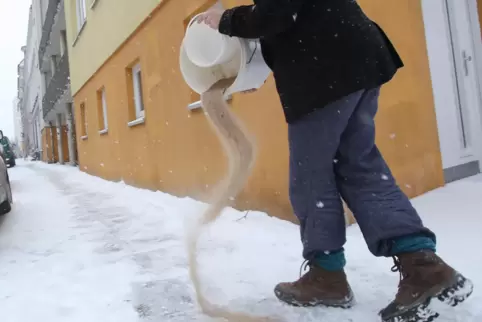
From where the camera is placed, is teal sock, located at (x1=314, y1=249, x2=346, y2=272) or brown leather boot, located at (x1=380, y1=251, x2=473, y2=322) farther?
teal sock, located at (x1=314, y1=249, x2=346, y2=272)

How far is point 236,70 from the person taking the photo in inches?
83.7

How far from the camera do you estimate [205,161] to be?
5.10 m

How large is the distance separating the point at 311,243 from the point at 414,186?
7.00 ft

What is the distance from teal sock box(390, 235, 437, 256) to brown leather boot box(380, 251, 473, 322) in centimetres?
2

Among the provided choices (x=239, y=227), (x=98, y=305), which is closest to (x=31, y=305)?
(x=98, y=305)

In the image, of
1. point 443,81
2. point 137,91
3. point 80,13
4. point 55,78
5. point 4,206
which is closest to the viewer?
point 443,81

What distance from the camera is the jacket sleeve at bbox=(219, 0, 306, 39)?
163cm

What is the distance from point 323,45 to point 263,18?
260 mm

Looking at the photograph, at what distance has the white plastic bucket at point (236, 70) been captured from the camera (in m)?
1.92

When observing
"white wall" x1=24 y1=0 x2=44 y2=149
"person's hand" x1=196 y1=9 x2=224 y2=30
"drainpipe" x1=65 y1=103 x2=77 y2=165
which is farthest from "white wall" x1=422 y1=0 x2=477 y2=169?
"white wall" x1=24 y1=0 x2=44 y2=149

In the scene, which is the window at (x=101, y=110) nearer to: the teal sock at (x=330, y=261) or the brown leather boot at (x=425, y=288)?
the teal sock at (x=330, y=261)

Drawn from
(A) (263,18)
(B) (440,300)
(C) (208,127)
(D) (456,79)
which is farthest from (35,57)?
(B) (440,300)

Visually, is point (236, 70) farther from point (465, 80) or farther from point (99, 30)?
point (99, 30)

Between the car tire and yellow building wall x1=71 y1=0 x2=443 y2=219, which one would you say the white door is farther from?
the car tire
